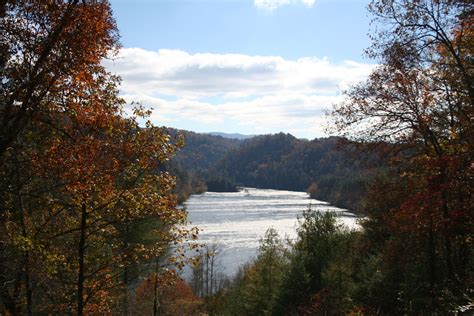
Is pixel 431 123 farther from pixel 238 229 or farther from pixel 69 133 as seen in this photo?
pixel 238 229

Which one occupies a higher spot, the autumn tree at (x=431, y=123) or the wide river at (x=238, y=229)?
the autumn tree at (x=431, y=123)

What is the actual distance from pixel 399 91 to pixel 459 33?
7.00 feet

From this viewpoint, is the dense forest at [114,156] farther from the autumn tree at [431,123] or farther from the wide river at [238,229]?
the wide river at [238,229]

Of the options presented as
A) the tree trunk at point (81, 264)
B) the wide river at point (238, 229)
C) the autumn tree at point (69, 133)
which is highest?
the autumn tree at point (69, 133)

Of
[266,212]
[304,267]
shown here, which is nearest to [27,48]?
[304,267]

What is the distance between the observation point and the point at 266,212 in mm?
96625

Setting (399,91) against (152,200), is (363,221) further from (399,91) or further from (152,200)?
(152,200)

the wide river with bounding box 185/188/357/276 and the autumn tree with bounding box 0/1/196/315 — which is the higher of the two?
the autumn tree with bounding box 0/1/196/315

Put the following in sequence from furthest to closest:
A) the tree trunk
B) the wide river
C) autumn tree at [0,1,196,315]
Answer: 1. the wide river
2. the tree trunk
3. autumn tree at [0,1,196,315]

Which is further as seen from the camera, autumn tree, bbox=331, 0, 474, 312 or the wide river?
the wide river

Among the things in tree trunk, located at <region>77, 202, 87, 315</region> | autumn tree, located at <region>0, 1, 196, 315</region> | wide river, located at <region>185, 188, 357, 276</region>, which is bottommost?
wide river, located at <region>185, 188, 357, 276</region>

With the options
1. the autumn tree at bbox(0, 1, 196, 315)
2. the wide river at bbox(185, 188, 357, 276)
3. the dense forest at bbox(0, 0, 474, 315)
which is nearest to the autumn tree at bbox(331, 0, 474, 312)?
the dense forest at bbox(0, 0, 474, 315)

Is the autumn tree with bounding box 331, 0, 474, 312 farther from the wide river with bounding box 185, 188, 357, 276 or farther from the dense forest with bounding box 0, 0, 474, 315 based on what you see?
the wide river with bounding box 185, 188, 357, 276

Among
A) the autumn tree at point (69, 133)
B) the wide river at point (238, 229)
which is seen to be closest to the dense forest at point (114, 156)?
the autumn tree at point (69, 133)
